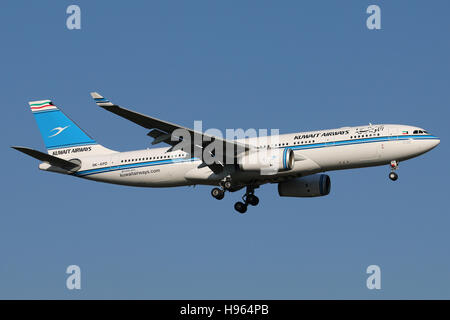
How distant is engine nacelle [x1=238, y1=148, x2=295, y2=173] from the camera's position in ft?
142

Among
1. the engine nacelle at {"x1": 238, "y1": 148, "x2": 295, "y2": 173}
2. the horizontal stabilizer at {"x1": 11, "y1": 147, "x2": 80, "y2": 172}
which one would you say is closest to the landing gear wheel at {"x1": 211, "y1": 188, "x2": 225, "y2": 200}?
the engine nacelle at {"x1": 238, "y1": 148, "x2": 295, "y2": 173}

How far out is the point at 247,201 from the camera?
49.2 metres

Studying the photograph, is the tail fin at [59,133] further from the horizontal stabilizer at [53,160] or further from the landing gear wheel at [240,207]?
the landing gear wheel at [240,207]

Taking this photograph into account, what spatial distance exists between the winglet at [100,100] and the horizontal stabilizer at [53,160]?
7.74 m

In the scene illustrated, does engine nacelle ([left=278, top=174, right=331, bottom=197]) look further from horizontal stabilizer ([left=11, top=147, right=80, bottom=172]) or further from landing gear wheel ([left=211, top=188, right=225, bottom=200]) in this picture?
horizontal stabilizer ([left=11, top=147, right=80, bottom=172])

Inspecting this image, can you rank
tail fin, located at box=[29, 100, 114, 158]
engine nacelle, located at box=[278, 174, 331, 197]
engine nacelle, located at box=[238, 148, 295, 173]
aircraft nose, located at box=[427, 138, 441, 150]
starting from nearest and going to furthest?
engine nacelle, located at box=[238, 148, 295, 173] → aircraft nose, located at box=[427, 138, 441, 150] → engine nacelle, located at box=[278, 174, 331, 197] → tail fin, located at box=[29, 100, 114, 158]

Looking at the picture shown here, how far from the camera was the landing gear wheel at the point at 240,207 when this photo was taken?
1924 inches

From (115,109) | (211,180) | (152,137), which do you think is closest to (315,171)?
(211,180)

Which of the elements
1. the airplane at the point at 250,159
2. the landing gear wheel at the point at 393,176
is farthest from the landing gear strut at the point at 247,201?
Result: the landing gear wheel at the point at 393,176

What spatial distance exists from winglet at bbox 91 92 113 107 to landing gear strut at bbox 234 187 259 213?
13.5 metres

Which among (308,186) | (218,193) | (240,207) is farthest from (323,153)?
(240,207)

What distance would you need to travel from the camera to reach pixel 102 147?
51312mm
